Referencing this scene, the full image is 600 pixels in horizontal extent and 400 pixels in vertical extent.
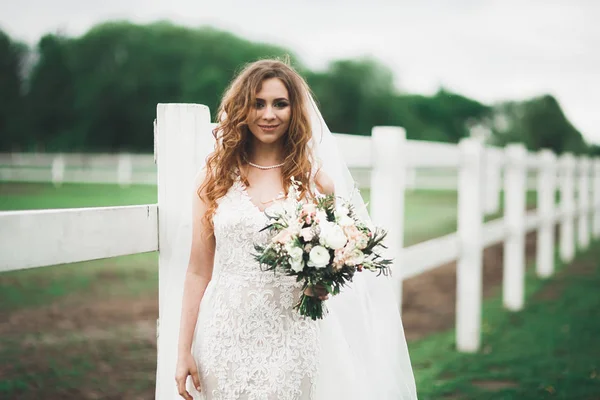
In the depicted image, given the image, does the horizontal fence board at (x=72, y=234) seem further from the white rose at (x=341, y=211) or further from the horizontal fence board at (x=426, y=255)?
the horizontal fence board at (x=426, y=255)

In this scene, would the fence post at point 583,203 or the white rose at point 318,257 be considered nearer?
the white rose at point 318,257

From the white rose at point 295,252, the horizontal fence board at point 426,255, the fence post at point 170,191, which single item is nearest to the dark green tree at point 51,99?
the horizontal fence board at point 426,255

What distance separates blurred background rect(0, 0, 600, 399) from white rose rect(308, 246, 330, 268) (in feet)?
3.45

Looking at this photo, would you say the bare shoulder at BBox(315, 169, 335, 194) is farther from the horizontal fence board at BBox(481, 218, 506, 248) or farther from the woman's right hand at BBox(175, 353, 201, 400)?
the horizontal fence board at BBox(481, 218, 506, 248)

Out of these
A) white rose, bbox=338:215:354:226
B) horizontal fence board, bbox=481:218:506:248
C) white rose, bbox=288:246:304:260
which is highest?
white rose, bbox=338:215:354:226

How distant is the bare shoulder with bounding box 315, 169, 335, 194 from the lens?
2594 millimetres

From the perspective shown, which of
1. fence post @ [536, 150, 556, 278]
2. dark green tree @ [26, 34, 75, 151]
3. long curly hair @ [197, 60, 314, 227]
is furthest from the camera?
dark green tree @ [26, 34, 75, 151]

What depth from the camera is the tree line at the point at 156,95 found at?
2122 inches

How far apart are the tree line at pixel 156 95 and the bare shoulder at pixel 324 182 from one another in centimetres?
4555

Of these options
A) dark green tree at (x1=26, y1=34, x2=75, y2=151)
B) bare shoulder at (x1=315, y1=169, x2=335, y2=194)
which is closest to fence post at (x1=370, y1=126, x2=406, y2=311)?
bare shoulder at (x1=315, y1=169, x2=335, y2=194)

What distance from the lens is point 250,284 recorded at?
7.70 ft

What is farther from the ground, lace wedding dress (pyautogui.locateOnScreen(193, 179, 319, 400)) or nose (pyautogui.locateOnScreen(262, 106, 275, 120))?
nose (pyautogui.locateOnScreen(262, 106, 275, 120))

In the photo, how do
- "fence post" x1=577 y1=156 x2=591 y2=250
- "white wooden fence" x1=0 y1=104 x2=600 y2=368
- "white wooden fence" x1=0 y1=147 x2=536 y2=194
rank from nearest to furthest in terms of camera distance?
"white wooden fence" x1=0 y1=104 x2=600 y2=368 → "fence post" x1=577 y1=156 x2=591 y2=250 → "white wooden fence" x1=0 y1=147 x2=536 y2=194

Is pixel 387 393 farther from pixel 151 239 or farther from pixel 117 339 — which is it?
pixel 117 339
